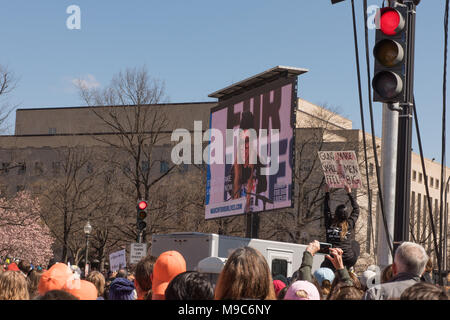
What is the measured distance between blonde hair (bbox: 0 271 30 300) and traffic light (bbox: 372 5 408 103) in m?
3.36

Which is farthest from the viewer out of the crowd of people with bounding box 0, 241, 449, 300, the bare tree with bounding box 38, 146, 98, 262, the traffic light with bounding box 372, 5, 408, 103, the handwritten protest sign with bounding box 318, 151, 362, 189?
the bare tree with bounding box 38, 146, 98, 262

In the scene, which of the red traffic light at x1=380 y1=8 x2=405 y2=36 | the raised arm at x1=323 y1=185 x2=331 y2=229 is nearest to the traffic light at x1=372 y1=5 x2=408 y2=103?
the red traffic light at x1=380 y1=8 x2=405 y2=36

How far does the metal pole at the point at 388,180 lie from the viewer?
760 centimetres

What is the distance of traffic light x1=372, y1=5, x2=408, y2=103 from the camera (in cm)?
674

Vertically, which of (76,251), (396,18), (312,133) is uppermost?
(312,133)

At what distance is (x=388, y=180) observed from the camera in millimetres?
7781

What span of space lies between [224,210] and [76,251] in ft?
92.9

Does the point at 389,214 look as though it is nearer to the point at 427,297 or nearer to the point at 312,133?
the point at 427,297

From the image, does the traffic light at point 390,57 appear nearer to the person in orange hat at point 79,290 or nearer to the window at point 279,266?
the person in orange hat at point 79,290

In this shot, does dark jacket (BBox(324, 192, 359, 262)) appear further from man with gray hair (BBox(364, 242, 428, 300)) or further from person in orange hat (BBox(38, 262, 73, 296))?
person in orange hat (BBox(38, 262, 73, 296))
